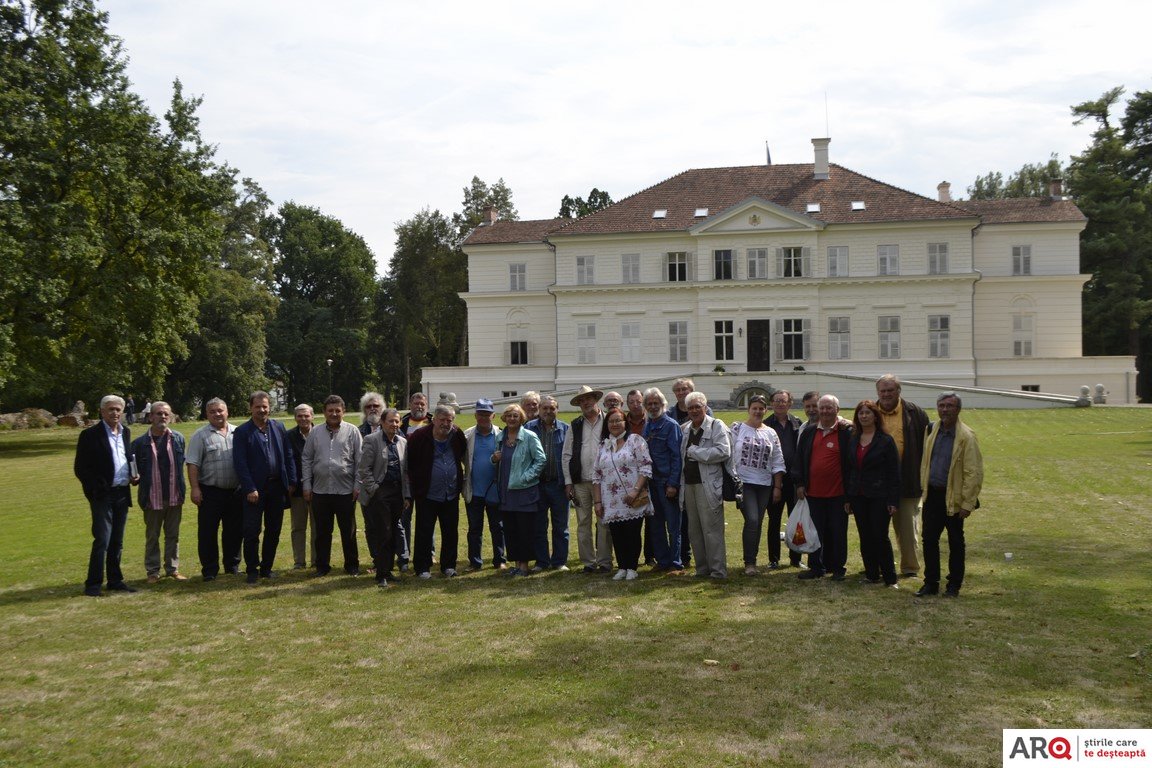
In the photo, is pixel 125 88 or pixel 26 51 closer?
pixel 26 51

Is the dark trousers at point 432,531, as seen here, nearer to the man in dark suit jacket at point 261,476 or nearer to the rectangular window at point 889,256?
the man in dark suit jacket at point 261,476

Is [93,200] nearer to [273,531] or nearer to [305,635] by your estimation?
[273,531]

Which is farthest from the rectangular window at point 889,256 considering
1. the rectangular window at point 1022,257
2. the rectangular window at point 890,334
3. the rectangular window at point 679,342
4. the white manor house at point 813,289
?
the rectangular window at point 679,342

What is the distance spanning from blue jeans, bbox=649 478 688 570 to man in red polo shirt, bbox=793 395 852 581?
1.24 meters

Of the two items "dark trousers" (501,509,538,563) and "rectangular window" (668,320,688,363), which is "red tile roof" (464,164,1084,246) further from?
"dark trousers" (501,509,538,563)

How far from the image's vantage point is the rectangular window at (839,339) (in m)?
45.4

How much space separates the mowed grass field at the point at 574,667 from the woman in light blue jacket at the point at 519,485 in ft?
1.65

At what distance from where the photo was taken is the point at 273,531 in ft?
34.1

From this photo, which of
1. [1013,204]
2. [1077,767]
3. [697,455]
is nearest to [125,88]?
[697,455]

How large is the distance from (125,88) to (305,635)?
27995mm

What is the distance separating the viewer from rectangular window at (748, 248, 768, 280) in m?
45.8

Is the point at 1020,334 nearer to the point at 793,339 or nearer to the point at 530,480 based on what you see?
the point at 793,339

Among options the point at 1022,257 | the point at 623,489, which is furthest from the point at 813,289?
the point at 623,489

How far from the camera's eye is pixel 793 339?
45719 millimetres
